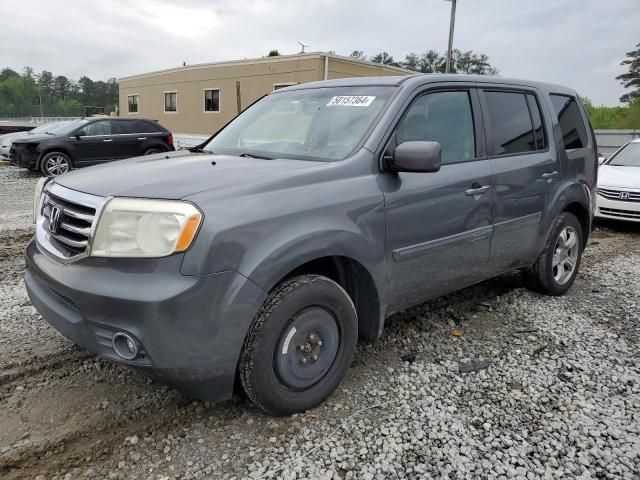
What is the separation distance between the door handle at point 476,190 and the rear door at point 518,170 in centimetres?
15

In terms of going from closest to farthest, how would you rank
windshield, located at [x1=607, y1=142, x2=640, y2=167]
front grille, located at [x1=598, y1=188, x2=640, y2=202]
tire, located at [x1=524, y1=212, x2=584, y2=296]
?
tire, located at [x1=524, y1=212, x2=584, y2=296] → front grille, located at [x1=598, y1=188, x2=640, y2=202] → windshield, located at [x1=607, y1=142, x2=640, y2=167]

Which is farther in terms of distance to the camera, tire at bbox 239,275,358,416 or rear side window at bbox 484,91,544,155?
rear side window at bbox 484,91,544,155

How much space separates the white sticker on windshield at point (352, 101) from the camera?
329 cm

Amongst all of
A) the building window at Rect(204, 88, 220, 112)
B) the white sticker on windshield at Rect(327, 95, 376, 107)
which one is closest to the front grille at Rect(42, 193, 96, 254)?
the white sticker on windshield at Rect(327, 95, 376, 107)

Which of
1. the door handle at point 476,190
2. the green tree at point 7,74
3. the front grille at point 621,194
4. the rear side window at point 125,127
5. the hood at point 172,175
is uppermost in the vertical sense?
the green tree at point 7,74

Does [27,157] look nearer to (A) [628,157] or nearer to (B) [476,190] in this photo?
(B) [476,190]

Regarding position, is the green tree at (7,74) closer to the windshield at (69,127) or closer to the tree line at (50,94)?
the tree line at (50,94)

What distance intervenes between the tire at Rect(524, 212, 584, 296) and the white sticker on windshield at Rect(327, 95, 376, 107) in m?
2.16

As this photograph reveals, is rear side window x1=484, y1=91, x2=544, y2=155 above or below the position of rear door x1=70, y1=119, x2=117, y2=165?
above

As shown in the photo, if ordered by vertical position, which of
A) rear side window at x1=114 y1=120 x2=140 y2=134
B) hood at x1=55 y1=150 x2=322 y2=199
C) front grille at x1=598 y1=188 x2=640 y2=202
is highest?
rear side window at x1=114 y1=120 x2=140 y2=134

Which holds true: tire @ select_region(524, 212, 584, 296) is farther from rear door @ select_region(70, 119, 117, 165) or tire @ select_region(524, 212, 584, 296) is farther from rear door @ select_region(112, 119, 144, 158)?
rear door @ select_region(70, 119, 117, 165)

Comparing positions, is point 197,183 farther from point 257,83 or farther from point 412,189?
point 257,83

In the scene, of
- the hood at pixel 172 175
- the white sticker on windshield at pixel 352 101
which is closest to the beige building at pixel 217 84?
the white sticker on windshield at pixel 352 101

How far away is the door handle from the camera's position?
3.45m
